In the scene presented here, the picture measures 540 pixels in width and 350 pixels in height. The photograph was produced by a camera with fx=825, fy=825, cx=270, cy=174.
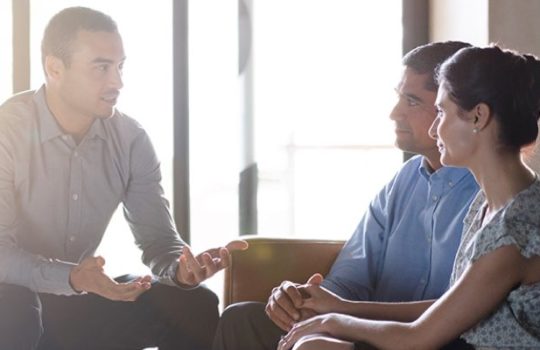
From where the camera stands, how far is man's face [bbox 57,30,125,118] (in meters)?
2.38

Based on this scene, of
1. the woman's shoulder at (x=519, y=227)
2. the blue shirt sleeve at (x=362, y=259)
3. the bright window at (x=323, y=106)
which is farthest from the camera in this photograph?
the bright window at (x=323, y=106)

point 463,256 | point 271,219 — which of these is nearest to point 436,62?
point 463,256

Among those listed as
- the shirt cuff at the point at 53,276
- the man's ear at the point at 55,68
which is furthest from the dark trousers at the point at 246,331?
the man's ear at the point at 55,68

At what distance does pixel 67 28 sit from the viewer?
2.39m

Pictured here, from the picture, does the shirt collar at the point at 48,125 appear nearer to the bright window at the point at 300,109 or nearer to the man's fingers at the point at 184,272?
the man's fingers at the point at 184,272

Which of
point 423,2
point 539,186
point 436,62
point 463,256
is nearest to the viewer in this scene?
point 539,186

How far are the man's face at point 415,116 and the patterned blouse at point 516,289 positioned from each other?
0.53m

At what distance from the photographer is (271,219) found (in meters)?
3.29

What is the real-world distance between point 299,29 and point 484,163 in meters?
→ 1.71

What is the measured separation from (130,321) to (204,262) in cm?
30

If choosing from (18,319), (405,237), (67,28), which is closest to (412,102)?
(405,237)

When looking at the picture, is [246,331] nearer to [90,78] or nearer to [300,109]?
[90,78]

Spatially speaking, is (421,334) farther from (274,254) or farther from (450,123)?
(274,254)

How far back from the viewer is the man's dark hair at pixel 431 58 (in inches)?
82.4
